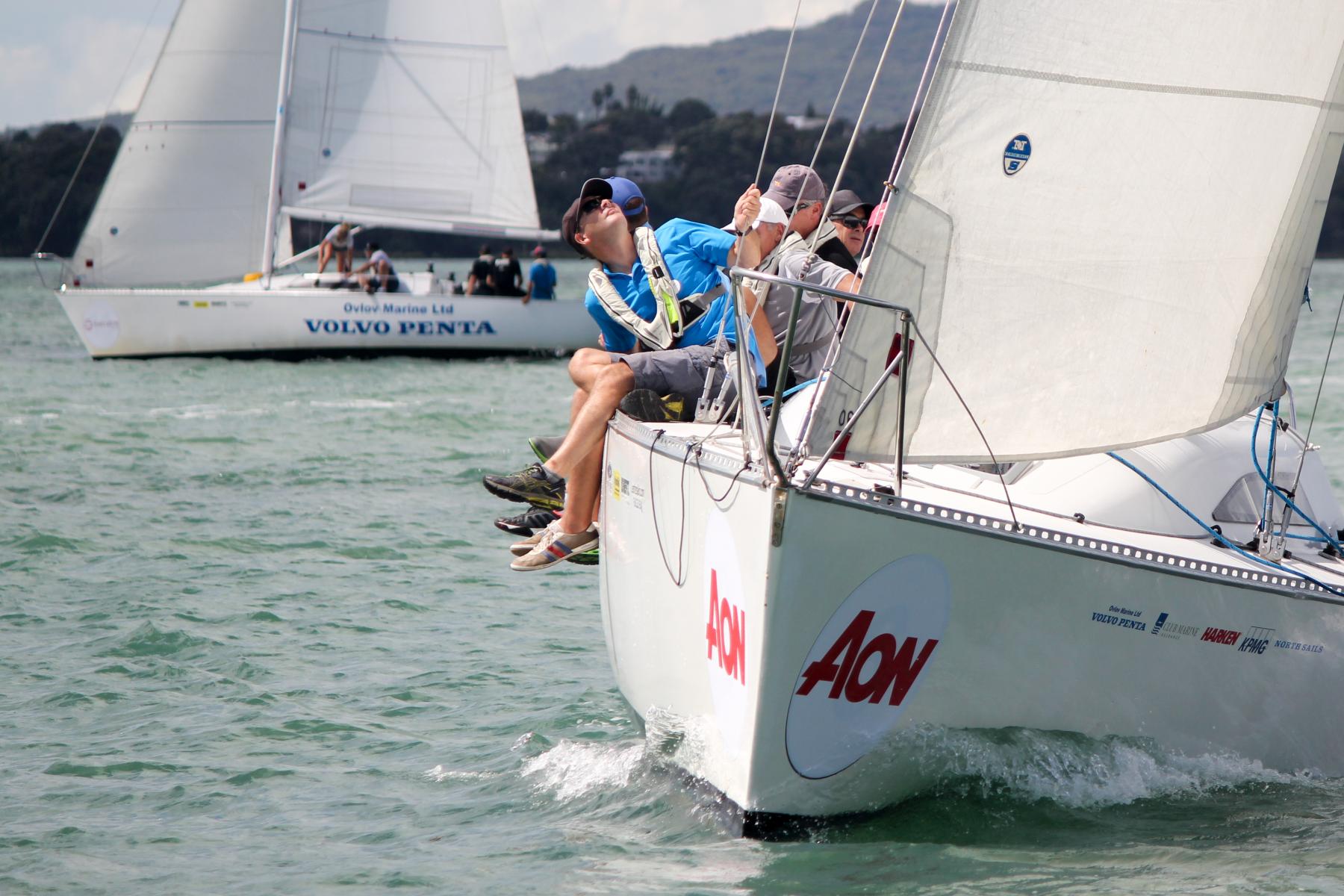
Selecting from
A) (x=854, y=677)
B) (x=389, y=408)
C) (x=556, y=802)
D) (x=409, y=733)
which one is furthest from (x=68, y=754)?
(x=389, y=408)

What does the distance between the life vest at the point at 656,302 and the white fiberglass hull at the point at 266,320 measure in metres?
17.6

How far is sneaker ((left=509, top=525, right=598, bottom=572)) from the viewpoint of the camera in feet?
18.0

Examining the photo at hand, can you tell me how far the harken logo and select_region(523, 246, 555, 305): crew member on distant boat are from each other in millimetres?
19184

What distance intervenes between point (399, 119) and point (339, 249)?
223 centimetres

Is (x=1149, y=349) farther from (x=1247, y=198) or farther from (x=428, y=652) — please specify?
(x=428, y=652)

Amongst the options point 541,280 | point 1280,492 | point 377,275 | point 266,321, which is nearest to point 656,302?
point 1280,492

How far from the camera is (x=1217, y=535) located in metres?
4.86

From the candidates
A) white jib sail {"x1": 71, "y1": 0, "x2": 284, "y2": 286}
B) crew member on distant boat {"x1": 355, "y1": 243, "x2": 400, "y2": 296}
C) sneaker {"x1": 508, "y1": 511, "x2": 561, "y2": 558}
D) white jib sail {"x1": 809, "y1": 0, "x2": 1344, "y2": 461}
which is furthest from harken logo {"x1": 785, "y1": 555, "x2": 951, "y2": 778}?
white jib sail {"x1": 71, "y1": 0, "x2": 284, "y2": 286}

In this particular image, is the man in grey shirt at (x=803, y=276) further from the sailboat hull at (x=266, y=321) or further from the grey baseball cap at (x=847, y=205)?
the sailboat hull at (x=266, y=321)

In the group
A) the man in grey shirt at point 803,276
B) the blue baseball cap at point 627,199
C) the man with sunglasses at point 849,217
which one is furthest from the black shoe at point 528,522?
the man with sunglasses at point 849,217

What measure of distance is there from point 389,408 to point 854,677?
44.3ft

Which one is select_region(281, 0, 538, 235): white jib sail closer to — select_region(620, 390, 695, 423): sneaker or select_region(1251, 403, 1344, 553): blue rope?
select_region(620, 390, 695, 423): sneaker

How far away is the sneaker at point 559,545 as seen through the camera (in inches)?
216

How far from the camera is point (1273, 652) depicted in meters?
4.72
